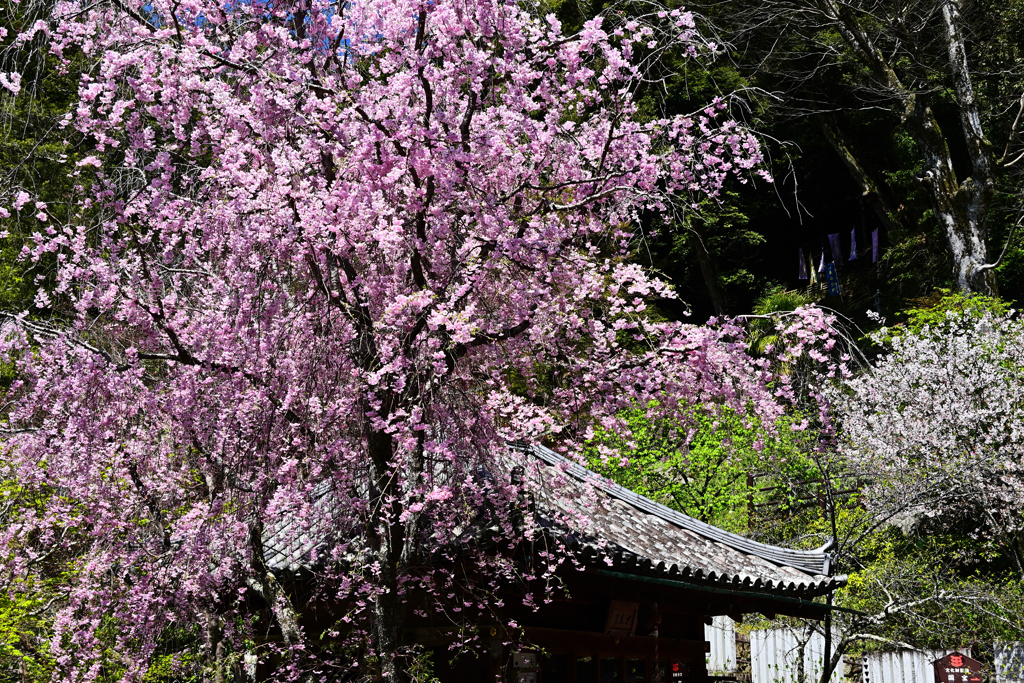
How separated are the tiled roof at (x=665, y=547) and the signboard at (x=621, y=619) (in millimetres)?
602

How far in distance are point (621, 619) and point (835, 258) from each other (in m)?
26.1

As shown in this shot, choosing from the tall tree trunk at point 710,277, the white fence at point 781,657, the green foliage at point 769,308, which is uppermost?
the tall tree trunk at point 710,277

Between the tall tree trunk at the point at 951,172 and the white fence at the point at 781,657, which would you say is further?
the tall tree trunk at the point at 951,172

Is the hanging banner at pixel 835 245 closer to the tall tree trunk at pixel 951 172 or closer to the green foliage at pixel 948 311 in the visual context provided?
the tall tree trunk at pixel 951 172

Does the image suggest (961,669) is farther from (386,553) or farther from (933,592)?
(386,553)

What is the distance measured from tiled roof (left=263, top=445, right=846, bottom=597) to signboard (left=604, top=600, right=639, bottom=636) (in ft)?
1.98

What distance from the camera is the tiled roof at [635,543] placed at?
6973 mm

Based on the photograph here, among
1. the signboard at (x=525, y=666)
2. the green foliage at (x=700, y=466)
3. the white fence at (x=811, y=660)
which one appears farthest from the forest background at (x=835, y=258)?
the signboard at (x=525, y=666)

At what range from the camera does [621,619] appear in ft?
27.6

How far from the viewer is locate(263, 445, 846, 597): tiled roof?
6.97m

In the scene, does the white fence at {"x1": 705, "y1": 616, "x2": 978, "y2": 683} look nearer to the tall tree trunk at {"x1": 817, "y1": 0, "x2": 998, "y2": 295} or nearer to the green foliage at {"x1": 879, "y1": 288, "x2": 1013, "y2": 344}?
the green foliage at {"x1": 879, "y1": 288, "x2": 1013, "y2": 344}

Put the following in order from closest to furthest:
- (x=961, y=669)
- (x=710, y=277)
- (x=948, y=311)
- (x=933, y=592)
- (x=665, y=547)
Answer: (x=665, y=547), (x=961, y=669), (x=933, y=592), (x=948, y=311), (x=710, y=277)

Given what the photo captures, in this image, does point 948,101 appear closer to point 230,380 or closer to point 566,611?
point 566,611

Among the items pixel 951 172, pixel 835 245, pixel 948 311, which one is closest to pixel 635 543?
pixel 948 311
